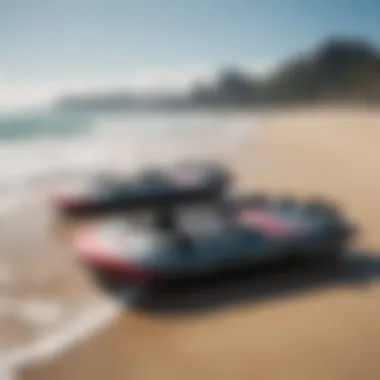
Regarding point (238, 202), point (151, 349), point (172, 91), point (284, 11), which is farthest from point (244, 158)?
point (151, 349)

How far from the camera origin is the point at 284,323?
131 cm

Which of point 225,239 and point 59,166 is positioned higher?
point 59,166

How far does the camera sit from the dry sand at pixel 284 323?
1.26m

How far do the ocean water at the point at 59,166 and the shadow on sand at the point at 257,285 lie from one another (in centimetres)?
11

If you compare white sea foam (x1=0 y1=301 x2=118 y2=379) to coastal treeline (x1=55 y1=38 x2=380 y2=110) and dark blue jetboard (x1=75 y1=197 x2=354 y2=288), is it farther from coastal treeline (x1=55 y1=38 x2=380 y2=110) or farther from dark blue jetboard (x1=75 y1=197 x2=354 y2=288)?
coastal treeline (x1=55 y1=38 x2=380 y2=110)

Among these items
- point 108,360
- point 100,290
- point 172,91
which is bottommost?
point 108,360

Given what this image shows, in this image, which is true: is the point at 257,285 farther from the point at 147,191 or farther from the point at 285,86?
the point at 285,86

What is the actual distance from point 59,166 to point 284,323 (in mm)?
537

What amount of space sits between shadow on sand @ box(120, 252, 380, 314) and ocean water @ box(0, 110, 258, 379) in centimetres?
11

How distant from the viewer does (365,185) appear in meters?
1.40

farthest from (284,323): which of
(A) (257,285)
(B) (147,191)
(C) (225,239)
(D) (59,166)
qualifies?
(D) (59,166)

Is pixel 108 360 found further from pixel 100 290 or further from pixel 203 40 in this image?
pixel 203 40

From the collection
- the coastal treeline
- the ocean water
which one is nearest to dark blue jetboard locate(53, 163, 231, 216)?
the ocean water

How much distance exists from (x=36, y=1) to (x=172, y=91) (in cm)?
31
